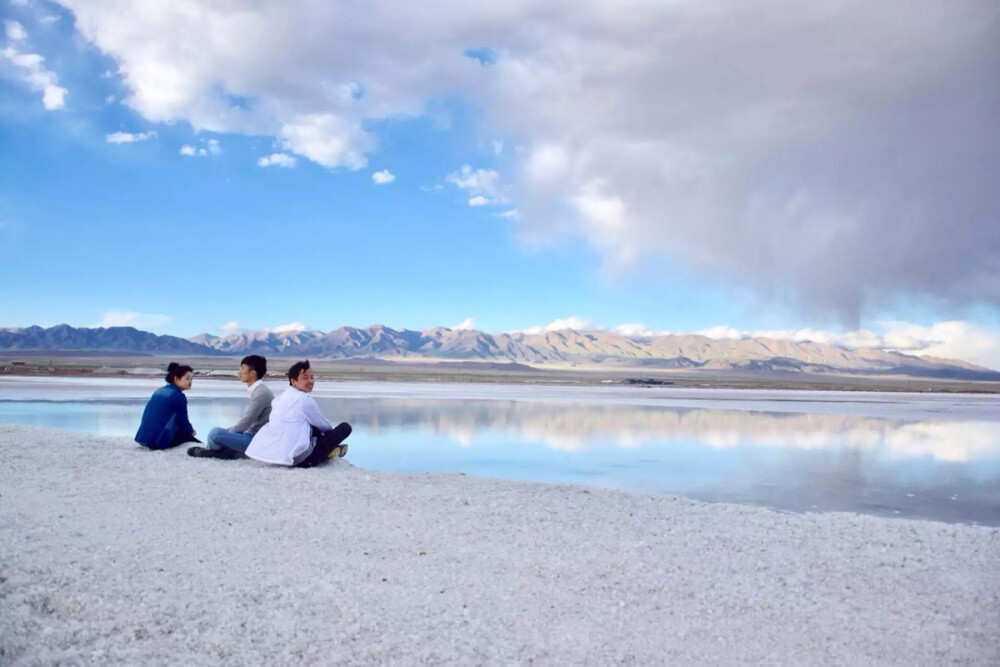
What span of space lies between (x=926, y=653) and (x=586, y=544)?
284 centimetres

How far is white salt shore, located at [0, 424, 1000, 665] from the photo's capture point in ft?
13.7

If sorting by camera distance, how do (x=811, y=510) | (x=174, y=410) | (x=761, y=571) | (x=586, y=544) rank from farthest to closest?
(x=174, y=410), (x=811, y=510), (x=586, y=544), (x=761, y=571)

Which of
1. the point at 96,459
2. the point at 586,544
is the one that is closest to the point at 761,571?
the point at 586,544

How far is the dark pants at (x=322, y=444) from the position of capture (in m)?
10.5

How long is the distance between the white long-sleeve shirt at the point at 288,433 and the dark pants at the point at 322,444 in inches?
4.8

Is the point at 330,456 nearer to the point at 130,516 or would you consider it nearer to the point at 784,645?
the point at 130,516

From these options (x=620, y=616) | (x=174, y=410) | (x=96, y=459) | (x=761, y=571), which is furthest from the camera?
(x=174, y=410)

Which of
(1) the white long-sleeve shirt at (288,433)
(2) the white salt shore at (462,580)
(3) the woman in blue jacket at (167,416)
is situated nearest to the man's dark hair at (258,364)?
(3) the woman in blue jacket at (167,416)

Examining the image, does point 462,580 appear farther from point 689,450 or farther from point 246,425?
point 689,450

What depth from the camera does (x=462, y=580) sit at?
5.36 metres

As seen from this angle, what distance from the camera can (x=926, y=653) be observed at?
4426 mm

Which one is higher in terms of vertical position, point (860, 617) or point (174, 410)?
point (174, 410)

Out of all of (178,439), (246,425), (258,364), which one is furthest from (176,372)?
(246,425)

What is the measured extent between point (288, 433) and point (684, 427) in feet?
47.0
